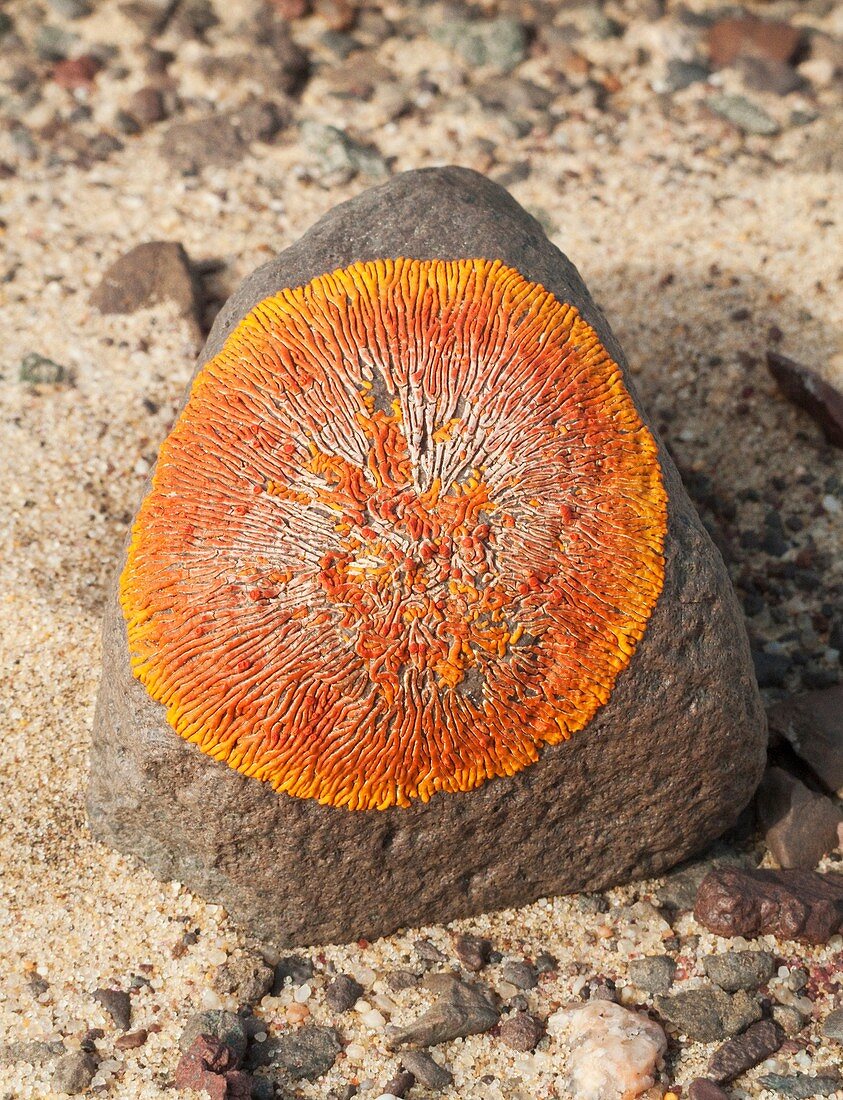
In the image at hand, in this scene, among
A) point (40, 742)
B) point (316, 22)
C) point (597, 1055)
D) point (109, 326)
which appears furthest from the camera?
point (316, 22)

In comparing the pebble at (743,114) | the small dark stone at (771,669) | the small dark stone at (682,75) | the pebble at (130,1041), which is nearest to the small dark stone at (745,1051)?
the small dark stone at (771,669)

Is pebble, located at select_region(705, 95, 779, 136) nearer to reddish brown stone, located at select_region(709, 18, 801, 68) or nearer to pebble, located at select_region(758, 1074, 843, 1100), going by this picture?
reddish brown stone, located at select_region(709, 18, 801, 68)

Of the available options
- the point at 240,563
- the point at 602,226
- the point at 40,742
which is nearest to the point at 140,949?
the point at 40,742

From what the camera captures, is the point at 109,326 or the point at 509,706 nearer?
the point at 509,706

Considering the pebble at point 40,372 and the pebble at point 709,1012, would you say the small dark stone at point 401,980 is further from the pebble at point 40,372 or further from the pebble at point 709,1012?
the pebble at point 40,372

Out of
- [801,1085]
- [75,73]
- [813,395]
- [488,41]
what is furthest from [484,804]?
[75,73]

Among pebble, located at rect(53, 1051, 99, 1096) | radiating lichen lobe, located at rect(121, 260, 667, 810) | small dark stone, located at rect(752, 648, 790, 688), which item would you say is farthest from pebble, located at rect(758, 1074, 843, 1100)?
pebble, located at rect(53, 1051, 99, 1096)

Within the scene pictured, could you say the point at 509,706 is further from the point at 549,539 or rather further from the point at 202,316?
the point at 202,316
